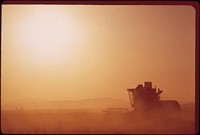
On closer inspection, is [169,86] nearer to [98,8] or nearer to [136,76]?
[136,76]

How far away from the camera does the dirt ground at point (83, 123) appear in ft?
7.13

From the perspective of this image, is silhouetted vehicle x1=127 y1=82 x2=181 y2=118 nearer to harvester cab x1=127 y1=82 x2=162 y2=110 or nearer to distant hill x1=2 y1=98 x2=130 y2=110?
harvester cab x1=127 y1=82 x2=162 y2=110

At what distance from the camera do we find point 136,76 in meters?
2.20

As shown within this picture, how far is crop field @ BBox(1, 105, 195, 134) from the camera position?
7.13 ft

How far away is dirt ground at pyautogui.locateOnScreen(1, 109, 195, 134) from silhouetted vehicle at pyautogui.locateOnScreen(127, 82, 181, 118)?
35 mm

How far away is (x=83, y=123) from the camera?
2.18 m

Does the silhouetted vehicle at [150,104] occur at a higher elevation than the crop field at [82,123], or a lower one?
higher

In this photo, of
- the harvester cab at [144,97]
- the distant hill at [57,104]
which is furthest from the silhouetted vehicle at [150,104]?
the distant hill at [57,104]

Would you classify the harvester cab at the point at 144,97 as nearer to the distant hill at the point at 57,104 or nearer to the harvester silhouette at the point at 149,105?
the harvester silhouette at the point at 149,105

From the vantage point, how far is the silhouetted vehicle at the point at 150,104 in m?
2.19

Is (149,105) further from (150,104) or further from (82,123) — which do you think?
(82,123)

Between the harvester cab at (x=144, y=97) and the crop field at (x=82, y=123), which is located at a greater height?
the harvester cab at (x=144, y=97)

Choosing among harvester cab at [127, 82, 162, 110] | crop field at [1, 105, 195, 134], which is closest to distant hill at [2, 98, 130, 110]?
crop field at [1, 105, 195, 134]

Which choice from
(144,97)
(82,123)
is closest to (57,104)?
(82,123)
